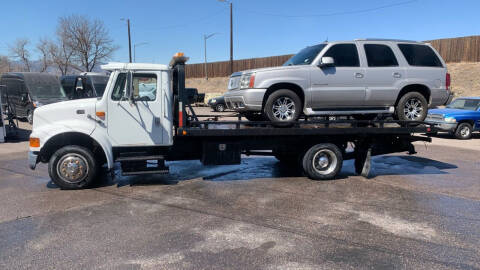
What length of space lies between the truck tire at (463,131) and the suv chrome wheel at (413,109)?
27.7 feet

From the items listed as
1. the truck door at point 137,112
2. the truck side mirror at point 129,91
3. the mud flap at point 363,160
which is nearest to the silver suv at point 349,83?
the mud flap at point 363,160

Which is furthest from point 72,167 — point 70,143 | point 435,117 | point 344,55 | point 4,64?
point 4,64

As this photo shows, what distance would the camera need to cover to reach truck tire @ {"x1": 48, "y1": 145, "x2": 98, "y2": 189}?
19.3ft

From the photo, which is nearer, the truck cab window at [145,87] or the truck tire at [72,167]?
the truck tire at [72,167]

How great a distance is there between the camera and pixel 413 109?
7.15m

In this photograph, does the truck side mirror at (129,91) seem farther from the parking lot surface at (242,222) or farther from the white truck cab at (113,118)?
the parking lot surface at (242,222)

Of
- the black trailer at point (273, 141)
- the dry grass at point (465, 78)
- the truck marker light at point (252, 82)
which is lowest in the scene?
the black trailer at point (273, 141)

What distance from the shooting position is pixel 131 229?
440 cm

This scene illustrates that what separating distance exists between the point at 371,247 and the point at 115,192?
445 cm

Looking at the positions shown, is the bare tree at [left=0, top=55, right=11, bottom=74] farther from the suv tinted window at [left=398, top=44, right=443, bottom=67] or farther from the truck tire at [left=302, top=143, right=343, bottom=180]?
the suv tinted window at [left=398, top=44, right=443, bottom=67]

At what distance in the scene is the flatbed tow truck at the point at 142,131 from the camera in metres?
5.93

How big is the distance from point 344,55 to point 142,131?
439cm

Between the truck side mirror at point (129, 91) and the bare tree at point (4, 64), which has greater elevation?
the bare tree at point (4, 64)

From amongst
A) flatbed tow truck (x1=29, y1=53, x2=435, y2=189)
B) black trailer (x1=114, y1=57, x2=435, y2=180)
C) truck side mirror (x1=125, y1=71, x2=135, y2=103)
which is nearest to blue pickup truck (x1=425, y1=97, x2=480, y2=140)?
black trailer (x1=114, y1=57, x2=435, y2=180)
